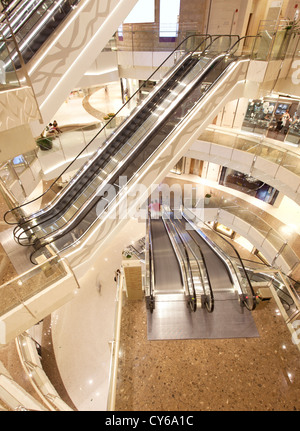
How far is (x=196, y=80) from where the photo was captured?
19.5 feet

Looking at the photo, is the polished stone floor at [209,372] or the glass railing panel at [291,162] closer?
the polished stone floor at [209,372]

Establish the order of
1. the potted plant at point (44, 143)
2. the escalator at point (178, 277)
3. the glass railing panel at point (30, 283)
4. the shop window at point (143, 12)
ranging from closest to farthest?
the glass railing panel at point (30, 283), the escalator at point (178, 277), the potted plant at point (44, 143), the shop window at point (143, 12)

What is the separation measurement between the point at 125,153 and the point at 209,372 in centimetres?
521

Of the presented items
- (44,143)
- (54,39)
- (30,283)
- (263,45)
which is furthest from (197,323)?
(44,143)

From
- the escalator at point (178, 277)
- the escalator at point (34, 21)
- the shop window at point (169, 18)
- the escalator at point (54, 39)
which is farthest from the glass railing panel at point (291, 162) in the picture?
the escalator at point (34, 21)

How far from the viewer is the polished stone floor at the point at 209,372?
3.57 meters

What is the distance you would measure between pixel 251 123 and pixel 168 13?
6693 millimetres

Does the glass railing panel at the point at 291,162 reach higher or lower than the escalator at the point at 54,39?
lower

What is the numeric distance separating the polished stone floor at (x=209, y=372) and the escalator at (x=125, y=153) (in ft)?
8.33

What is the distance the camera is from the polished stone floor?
357 centimetres

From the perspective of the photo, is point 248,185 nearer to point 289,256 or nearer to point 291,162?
point 291,162

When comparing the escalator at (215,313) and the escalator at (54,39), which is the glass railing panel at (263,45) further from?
the escalator at (215,313)
